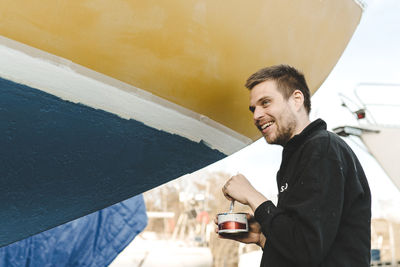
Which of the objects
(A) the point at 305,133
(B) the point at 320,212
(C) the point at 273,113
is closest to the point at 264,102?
(C) the point at 273,113

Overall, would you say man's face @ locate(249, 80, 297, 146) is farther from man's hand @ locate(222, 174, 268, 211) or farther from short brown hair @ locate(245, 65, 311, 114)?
man's hand @ locate(222, 174, 268, 211)

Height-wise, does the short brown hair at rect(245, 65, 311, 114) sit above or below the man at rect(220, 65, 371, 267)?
above

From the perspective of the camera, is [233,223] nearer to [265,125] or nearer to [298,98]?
[265,125]

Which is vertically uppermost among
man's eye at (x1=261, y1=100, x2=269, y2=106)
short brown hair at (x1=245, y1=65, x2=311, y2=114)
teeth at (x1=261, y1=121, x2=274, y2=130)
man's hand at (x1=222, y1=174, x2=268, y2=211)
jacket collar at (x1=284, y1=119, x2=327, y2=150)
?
short brown hair at (x1=245, y1=65, x2=311, y2=114)

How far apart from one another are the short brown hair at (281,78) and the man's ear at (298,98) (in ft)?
0.04

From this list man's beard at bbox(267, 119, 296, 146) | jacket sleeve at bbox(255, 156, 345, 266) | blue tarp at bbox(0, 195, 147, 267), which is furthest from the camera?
blue tarp at bbox(0, 195, 147, 267)

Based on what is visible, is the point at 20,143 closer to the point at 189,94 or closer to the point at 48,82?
the point at 48,82

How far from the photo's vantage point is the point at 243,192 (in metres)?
0.99

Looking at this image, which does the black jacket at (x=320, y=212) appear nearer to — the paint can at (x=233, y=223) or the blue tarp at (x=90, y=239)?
the paint can at (x=233, y=223)

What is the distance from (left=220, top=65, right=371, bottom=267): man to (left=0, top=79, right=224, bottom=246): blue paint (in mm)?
266

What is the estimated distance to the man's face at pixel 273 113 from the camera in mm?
988

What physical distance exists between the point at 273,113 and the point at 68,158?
585 millimetres

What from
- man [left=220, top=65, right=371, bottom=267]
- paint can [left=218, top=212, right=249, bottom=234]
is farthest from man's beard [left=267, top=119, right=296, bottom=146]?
paint can [left=218, top=212, right=249, bottom=234]

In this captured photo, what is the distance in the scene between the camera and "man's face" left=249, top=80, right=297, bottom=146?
99 centimetres
